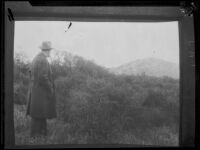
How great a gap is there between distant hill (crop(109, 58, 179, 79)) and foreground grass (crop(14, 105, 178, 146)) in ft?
1.82

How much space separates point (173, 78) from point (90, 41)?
922 mm

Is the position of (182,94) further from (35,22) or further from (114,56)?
(35,22)

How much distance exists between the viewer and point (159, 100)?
7.30 feet

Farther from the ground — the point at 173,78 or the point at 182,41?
the point at 182,41

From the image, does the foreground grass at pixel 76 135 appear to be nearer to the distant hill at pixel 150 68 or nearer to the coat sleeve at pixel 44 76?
the coat sleeve at pixel 44 76

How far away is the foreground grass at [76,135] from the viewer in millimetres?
2178

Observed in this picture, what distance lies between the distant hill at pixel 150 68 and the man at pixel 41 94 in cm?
65

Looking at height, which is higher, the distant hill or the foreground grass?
the distant hill

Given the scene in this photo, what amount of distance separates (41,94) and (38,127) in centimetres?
33

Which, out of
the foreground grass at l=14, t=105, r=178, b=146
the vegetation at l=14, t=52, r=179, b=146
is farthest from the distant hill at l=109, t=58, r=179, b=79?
the foreground grass at l=14, t=105, r=178, b=146

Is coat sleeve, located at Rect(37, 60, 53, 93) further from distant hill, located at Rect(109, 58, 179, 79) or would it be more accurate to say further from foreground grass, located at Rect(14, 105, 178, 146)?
distant hill, located at Rect(109, 58, 179, 79)

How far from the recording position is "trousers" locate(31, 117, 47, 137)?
2.19 metres

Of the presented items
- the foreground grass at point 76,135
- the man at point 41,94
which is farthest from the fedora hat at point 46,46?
the foreground grass at point 76,135
